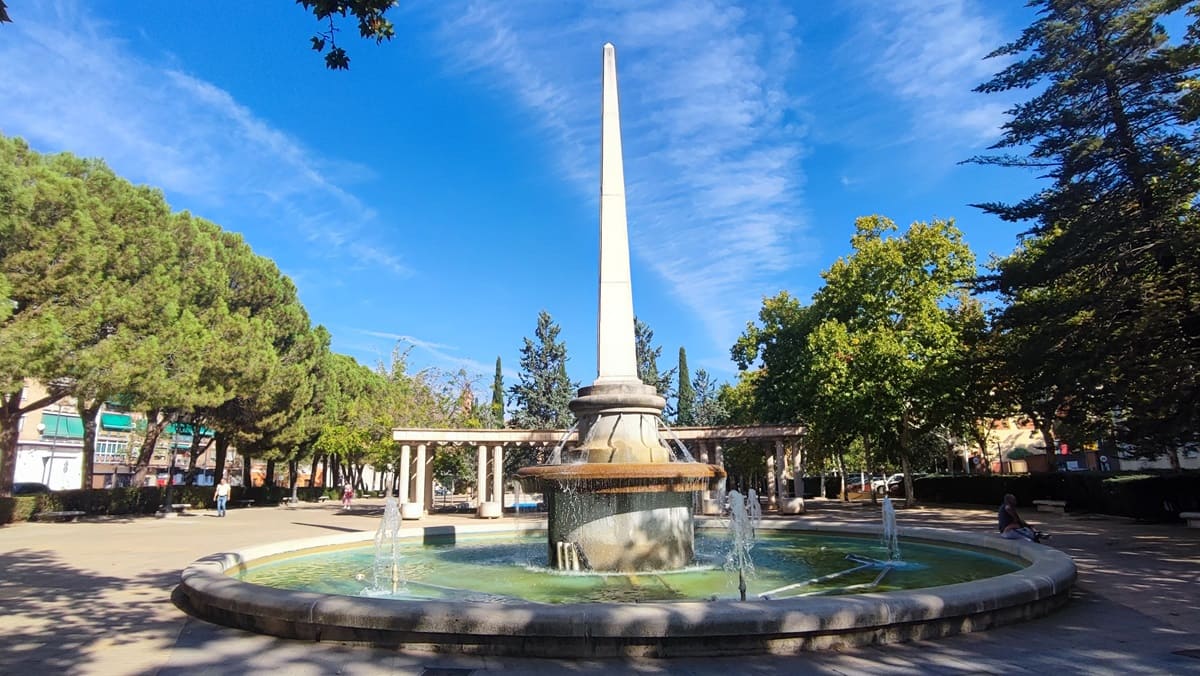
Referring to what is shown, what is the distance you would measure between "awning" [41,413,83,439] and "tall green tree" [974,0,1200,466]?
65.0 meters

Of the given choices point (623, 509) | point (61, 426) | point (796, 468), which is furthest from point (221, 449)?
point (623, 509)

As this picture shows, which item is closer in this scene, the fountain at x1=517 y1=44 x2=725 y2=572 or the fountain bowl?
the fountain bowl

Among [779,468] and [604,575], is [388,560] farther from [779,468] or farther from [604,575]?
[779,468]

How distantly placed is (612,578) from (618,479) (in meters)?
1.19

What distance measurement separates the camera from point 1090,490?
22266mm

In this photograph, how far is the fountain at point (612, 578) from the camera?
4.91 m

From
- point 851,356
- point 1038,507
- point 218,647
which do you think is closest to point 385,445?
point 851,356

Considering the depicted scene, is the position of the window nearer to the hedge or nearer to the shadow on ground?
the shadow on ground

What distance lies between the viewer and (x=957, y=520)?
794 inches

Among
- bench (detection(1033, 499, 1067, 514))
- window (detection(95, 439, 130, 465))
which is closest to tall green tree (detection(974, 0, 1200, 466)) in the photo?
bench (detection(1033, 499, 1067, 514))

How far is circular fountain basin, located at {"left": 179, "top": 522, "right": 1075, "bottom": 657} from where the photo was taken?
4.85 m

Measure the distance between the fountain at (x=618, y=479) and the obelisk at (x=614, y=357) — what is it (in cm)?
2

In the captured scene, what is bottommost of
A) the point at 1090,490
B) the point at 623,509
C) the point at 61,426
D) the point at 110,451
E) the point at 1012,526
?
the point at 1090,490

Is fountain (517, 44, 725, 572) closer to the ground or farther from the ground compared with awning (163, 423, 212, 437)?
closer to the ground
